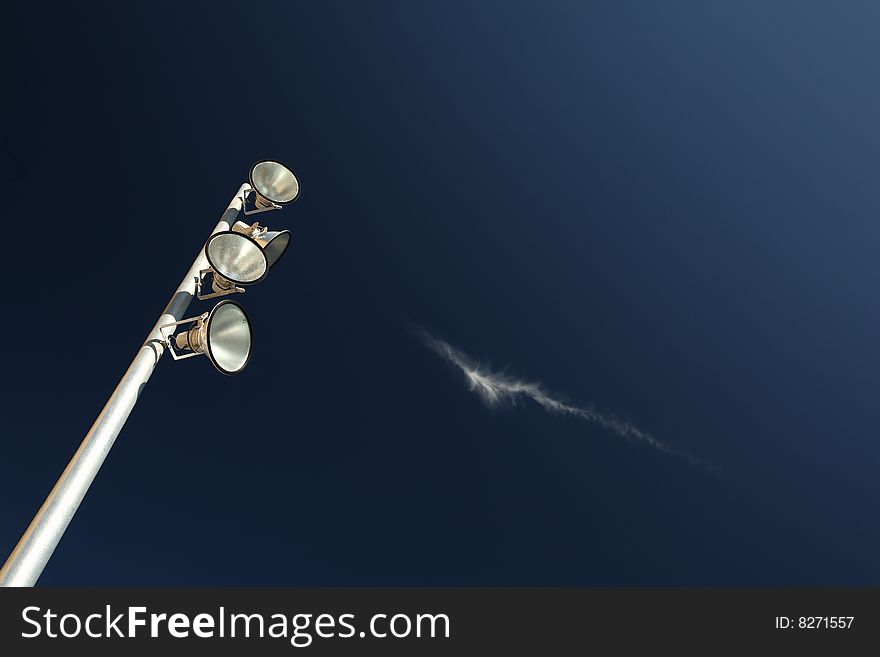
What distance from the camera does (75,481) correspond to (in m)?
3.42

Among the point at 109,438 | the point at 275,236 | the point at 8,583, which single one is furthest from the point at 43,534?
the point at 275,236

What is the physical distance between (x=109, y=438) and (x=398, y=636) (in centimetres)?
416

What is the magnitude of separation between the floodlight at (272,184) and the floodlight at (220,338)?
109 inches

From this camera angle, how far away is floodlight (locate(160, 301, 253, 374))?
421 centimetres

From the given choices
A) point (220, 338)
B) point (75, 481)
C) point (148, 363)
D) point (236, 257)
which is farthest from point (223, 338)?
point (75, 481)

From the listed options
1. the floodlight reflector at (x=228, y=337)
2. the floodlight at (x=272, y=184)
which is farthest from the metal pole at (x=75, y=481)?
the floodlight at (x=272, y=184)

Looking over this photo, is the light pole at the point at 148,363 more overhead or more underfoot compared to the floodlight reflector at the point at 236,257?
more underfoot

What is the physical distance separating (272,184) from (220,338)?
3.42 meters

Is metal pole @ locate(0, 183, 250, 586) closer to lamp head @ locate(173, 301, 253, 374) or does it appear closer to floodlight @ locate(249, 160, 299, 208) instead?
lamp head @ locate(173, 301, 253, 374)

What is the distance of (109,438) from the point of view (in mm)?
3689

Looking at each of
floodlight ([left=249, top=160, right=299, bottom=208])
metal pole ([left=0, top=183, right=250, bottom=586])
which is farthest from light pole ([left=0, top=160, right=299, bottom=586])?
floodlight ([left=249, top=160, right=299, bottom=208])

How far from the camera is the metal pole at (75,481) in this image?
3146 millimetres

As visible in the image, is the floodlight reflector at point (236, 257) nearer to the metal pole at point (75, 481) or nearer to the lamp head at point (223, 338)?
the lamp head at point (223, 338)

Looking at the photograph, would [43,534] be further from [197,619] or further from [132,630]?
[197,619]
